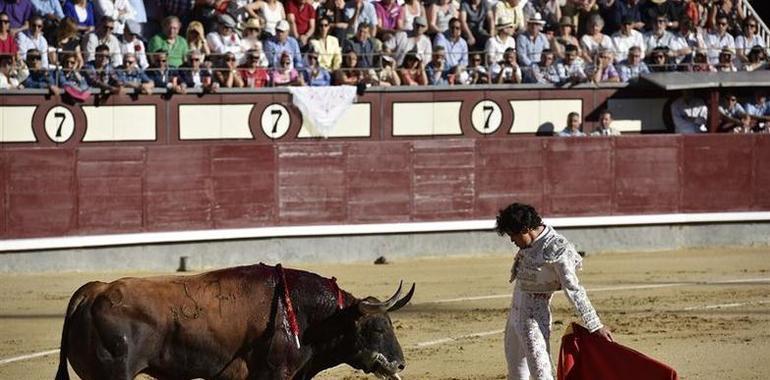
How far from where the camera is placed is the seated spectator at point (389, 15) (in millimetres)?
15586

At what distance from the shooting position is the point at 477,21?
1608 centimetres

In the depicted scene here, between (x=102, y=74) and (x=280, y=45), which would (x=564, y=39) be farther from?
(x=102, y=74)

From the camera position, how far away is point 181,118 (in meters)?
14.6

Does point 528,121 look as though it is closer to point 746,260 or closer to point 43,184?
point 746,260

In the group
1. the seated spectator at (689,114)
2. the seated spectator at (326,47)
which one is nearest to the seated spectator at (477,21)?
the seated spectator at (326,47)

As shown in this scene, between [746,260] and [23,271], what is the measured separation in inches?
285

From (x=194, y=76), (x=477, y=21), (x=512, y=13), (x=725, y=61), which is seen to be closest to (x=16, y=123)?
(x=194, y=76)

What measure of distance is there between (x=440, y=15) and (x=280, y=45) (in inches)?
78.1

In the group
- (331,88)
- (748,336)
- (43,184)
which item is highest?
(331,88)

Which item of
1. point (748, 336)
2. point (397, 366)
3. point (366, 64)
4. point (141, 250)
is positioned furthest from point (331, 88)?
point (397, 366)

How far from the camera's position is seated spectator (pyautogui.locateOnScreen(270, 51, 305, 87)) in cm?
1480

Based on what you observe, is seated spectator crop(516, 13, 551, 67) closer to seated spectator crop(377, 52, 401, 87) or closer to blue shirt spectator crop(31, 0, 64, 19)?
seated spectator crop(377, 52, 401, 87)

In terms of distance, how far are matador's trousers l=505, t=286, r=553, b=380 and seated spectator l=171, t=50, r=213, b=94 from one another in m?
7.70

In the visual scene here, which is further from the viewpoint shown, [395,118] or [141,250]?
[395,118]
